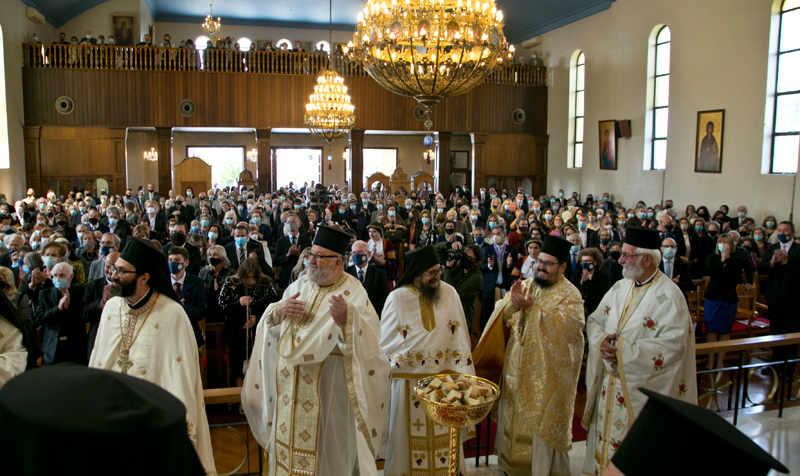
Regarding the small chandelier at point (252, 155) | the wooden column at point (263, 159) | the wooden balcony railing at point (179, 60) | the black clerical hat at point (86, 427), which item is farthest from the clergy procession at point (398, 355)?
the small chandelier at point (252, 155)

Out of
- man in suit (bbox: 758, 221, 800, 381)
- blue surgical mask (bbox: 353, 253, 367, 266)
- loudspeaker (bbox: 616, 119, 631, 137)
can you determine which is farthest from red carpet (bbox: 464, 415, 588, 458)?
loudspeaker (bbox: 616, 119, 631, 137)

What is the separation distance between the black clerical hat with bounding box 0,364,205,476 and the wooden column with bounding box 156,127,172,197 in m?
21.2

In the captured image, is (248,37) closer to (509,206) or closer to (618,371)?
(509,206)

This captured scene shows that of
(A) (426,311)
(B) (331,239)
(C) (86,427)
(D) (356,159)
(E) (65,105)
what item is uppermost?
(E) (65,105)

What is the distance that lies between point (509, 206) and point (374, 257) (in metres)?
8.38

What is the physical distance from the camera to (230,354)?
6.44 metres

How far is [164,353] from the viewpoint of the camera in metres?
3.42

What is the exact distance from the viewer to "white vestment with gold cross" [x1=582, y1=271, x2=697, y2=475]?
153 inches

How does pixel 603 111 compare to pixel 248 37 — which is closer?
pixel 603 111

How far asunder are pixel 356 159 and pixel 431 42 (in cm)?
1713

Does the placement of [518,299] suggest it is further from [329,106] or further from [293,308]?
[329,106]

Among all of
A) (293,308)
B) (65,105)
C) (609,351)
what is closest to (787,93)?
(609,351)

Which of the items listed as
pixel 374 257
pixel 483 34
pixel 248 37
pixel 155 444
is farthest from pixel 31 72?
pixel 155 444

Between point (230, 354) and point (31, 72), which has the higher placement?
point (31, 72)
